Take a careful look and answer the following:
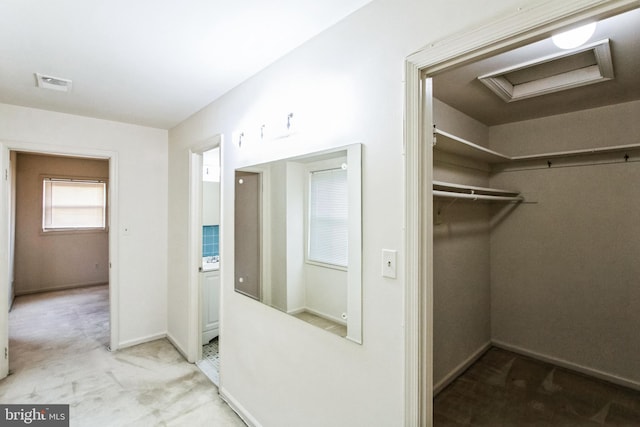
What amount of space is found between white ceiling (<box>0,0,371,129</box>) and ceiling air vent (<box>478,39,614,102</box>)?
1322mm

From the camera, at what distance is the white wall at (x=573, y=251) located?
2574 millimetres

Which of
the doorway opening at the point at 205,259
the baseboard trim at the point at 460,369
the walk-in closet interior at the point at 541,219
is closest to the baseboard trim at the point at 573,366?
the walk-in closet interior at the point at 541,219

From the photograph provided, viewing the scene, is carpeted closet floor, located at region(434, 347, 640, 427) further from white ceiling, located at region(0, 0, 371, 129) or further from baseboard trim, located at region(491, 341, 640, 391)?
white ceiling, located at region(0, 0, 371, 129)

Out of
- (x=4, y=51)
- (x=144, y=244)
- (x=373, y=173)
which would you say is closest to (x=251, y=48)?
(x=373, y=173)

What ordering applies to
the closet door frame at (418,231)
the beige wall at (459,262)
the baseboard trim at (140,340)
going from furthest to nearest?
the baseboard trim at (140,340) < the beige wall at (459,262) < the closet door frame at (418,231)

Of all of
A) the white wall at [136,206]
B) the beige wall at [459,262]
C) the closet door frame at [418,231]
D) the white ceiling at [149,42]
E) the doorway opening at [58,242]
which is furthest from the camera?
the doorway opening at [58,242]

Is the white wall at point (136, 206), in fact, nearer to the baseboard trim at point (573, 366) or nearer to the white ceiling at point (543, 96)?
the white ceiling at point (543, 96)

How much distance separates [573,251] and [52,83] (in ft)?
15.2

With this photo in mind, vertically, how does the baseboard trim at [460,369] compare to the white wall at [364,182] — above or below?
below

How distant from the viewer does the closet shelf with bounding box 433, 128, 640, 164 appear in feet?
6.91

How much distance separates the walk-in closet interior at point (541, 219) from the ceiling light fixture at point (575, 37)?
46cm

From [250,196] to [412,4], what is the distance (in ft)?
4.83

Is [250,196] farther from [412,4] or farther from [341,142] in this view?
[412,4]

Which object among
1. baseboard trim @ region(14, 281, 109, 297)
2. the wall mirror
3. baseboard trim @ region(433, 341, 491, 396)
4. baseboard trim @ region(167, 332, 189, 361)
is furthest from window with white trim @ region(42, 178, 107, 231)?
baseboard trim @ region(433, 341, 491, 396)
